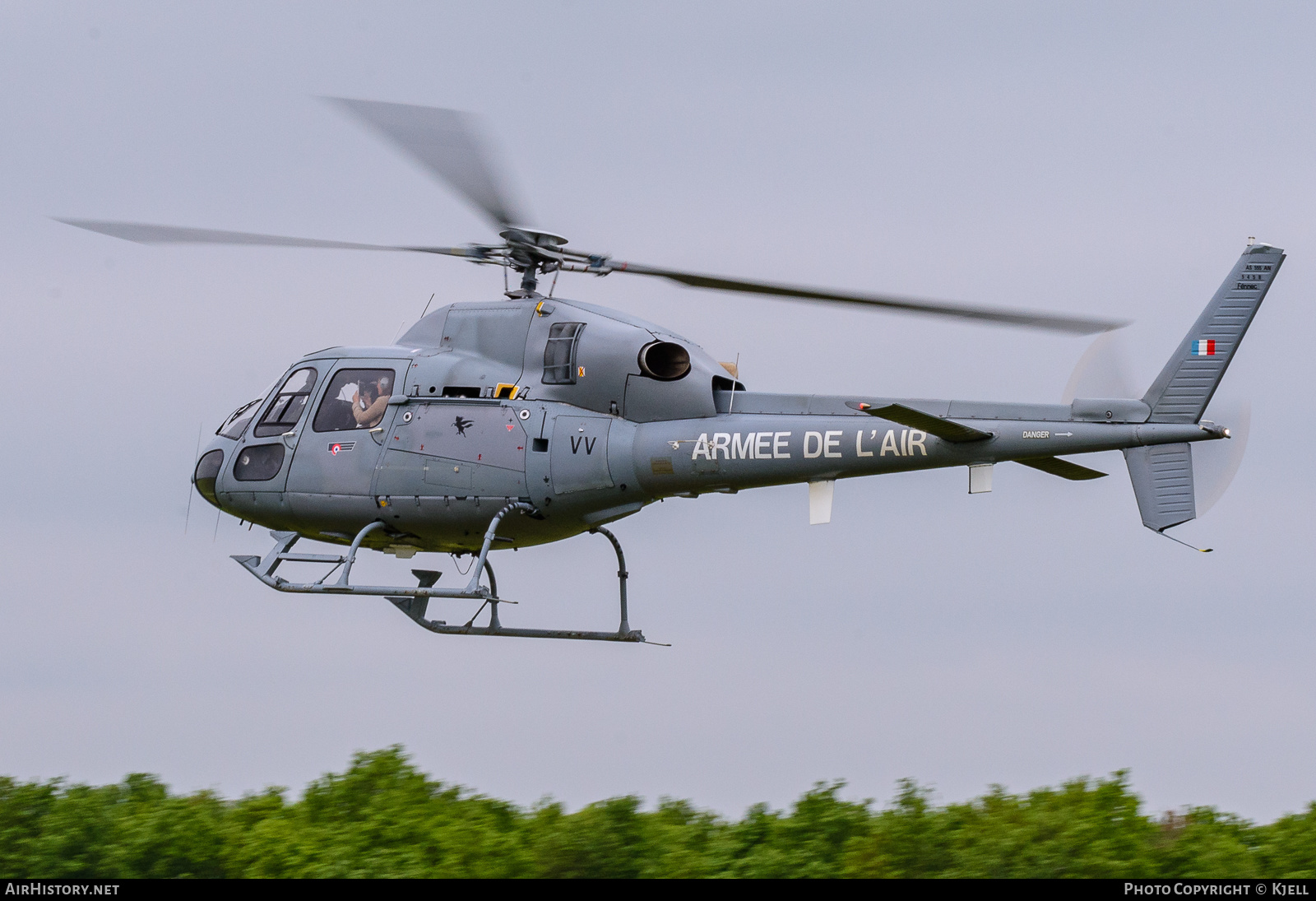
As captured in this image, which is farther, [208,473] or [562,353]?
[208,473]

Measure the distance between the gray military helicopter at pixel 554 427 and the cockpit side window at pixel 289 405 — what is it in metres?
0.03

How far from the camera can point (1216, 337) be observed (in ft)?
43.5

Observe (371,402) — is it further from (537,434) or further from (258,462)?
(537,434)

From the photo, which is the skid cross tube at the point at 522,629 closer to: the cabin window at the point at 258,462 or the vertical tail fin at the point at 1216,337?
the cabin window at the point at 258,462

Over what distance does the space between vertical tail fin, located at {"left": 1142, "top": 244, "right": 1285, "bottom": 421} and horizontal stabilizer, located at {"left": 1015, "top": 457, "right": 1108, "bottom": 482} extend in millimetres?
1414

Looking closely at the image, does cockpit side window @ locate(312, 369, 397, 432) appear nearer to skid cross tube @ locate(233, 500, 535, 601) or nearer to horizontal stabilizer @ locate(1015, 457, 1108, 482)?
skid cross tube @ locate(233, 500, 535, 601)

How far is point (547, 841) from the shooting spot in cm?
1547

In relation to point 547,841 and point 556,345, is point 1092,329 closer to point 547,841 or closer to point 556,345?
point 556,345

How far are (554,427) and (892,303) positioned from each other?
3.67 meters

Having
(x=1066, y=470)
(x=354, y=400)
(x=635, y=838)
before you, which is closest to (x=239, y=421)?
(x=354, y=400)
